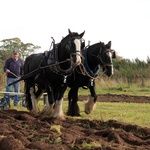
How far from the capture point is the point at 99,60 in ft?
32.5

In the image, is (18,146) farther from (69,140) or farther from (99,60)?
(99,60)

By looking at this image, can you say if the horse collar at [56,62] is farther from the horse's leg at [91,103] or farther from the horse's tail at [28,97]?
the horse's tail at [28,97]

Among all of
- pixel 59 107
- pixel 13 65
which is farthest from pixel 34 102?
pixel 13 65

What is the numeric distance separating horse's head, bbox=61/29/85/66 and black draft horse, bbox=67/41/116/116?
82 centimetres

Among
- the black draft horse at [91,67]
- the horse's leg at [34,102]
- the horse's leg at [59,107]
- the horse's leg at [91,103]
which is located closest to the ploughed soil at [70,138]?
the horse's leg at [59,107]

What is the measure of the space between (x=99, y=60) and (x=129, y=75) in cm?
1602

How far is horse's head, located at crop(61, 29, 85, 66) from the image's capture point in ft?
28.0

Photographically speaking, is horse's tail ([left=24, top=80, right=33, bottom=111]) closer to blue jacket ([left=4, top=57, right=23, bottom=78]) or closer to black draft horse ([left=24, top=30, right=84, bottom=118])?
black draft horse ([left=24, top=30, right=84, bottom=118])

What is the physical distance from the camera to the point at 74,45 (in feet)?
28.7

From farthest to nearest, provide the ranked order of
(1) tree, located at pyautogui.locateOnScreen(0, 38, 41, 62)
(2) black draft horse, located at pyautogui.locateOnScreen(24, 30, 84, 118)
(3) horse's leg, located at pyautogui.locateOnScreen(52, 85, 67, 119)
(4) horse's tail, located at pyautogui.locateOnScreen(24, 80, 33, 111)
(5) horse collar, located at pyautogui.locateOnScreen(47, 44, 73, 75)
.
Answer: (1) tree, located at pyautogui.locateOnScreen(0, 38, 41, 62), (4) horse's tail, located at pyautogui.locateOnScreen(24, 80, 33, 111), (3) horse's leg, located at pyautogui.locateOnScreen(52, 85, 67, 119), (5) horse collar, located at pyautogui.locateOnScreen(47, 44, 73, 75), (2) black draft horse, located at pyautogui.locateOnScreen(24, 30, 84, 118)

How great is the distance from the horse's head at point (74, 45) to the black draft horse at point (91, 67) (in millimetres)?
825

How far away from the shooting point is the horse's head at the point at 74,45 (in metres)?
8.54

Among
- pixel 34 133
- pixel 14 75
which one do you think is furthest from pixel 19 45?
pixel 34 133

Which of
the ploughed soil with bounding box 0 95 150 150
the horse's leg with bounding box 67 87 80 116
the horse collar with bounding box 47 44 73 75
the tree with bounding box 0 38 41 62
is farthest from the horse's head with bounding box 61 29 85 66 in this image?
the tree with bounding box 0 38 41 62
